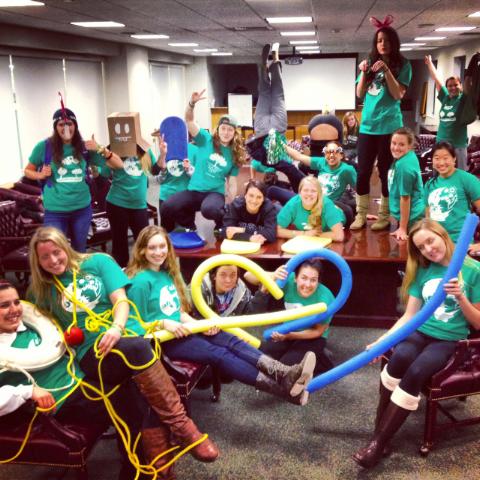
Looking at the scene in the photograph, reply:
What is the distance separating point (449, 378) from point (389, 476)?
541 mm

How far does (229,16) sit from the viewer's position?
24.3 ft

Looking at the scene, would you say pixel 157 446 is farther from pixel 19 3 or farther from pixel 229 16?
pixel 229 16

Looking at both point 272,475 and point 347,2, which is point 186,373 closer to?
point 272,475

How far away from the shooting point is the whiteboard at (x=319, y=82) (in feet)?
50.2

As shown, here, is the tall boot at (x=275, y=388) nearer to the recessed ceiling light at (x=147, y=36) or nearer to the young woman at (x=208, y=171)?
the young woman at (x=208, y=171)

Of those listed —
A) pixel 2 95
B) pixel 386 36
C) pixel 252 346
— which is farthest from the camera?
pixel 2 95

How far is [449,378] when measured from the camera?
8.84 ft

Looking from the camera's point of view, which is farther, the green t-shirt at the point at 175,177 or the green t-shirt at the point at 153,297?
the green t-shirt at the point at 175,177

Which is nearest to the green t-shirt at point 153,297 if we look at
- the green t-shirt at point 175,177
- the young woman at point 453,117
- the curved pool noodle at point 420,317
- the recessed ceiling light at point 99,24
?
the curved pool noodle at point 420,317

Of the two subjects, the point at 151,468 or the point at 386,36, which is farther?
the point at 386,36

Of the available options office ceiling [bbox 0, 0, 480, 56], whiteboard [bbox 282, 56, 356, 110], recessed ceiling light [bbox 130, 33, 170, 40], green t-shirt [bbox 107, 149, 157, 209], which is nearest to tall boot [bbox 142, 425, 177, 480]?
green t-shirt [bbox 107, 149, 157, 209]

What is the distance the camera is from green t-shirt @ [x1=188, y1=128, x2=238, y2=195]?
4.77m

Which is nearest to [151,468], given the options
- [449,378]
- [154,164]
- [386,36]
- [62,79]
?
[449,378]

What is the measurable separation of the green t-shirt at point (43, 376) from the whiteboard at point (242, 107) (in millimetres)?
14100
